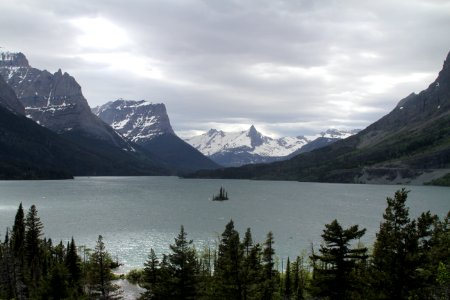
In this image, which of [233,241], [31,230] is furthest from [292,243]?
[233,241]

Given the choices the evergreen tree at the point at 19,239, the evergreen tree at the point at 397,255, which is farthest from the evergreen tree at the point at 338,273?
the evergreen tree at the point at 19,239

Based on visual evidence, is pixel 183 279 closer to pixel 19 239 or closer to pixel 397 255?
pixel 397 255

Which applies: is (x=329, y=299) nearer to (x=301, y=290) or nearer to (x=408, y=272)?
(x=408, y=272)

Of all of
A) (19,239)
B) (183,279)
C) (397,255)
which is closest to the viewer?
(397,255)

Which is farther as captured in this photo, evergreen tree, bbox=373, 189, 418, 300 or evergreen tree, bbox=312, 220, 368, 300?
evergreen tree, bbox=312, 220, 368, 300

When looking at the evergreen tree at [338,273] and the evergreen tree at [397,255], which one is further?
the evergreen tree at [338,273]

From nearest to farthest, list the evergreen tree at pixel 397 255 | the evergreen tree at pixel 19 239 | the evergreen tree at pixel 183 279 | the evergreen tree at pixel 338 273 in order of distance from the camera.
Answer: the evergreen tree at pixel 397 255 → the evergreen tree at pixel 338 273 → the evergreen tree at pixel 183 279 → the evergreen tree at pixel 19 239

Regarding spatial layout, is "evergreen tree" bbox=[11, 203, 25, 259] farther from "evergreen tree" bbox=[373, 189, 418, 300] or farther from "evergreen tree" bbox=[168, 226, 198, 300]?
"evergreen tree" bbox=[373, 189, 418, 300]

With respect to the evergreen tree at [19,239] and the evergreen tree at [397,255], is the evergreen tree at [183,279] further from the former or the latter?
the evergreen tree at [19,239]

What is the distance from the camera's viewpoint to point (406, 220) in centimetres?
3306

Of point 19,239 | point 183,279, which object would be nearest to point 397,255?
point 183,279

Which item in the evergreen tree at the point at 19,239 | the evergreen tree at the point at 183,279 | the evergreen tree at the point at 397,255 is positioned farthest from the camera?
the evergreen tree at the point at 19,239

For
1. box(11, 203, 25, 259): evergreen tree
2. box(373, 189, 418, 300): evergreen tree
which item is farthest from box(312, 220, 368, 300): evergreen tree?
box(11, 203, 25, 259): evergreen tree

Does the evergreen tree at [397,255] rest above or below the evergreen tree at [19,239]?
above
